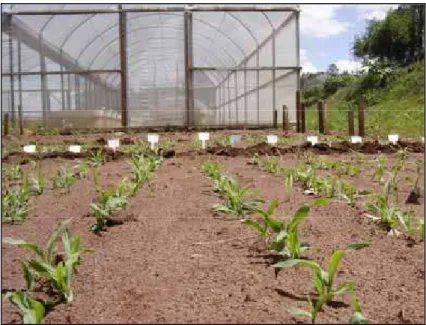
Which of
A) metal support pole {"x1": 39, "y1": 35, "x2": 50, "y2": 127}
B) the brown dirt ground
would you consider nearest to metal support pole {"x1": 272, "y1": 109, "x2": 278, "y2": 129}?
metal support pole {"x1": 39, "y1": 35, "x2": 50, "y2": 127}

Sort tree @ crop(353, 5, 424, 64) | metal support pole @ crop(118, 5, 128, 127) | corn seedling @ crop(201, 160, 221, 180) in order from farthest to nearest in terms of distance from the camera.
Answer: tree @ crop(353, 5, 424, 64) → metal support pole @ crop(118, 5, 128, 127) → corn seedling @ crop(201, 160, 221, 180)

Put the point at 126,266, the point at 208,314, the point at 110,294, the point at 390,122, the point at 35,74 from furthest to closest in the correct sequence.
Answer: the point at 35,74, the point at 390,122, the point at 126,266, the point at 110,294, the point at 208,314

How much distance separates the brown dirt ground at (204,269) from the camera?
1697 millimetres

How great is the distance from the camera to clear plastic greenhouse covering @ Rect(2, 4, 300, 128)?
47.5ft

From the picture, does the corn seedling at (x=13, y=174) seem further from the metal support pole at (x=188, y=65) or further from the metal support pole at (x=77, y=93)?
the metal support pole at (x=77, y=93)

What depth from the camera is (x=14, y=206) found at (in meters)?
3.29

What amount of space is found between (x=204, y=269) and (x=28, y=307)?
624 millimetres

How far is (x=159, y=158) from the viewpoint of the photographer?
21.0ft

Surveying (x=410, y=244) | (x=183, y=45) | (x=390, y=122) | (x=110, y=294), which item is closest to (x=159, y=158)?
(x=410, y=244)

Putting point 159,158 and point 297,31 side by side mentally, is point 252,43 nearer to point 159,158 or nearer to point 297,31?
point 297,31

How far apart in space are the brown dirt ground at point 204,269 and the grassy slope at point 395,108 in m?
7.36

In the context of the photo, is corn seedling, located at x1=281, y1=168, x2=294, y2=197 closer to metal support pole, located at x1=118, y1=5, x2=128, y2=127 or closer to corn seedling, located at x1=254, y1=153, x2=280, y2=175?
corn seedling, located at x1=254, y1=153, x2=280, y2=175

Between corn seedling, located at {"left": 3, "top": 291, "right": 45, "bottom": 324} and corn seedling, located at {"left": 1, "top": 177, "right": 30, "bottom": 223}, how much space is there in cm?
145

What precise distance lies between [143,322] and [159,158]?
16.1 feet
